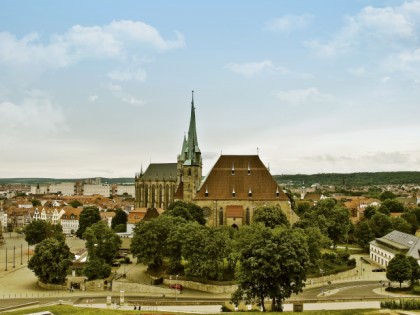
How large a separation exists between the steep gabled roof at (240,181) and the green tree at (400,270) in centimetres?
3765

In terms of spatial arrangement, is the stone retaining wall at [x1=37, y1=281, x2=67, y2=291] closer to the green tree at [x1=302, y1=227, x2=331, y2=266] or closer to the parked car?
the parked car

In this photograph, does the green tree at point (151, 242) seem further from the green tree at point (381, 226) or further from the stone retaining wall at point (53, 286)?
the green tree at point (381, 226)

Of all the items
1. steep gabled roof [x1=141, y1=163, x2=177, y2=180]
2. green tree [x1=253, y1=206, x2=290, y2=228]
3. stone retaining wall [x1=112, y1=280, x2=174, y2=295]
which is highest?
steep gabled roof [x1=141, y1=163, x2=177, y2=180]

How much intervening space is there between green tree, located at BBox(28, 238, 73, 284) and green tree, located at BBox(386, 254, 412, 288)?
125 feet

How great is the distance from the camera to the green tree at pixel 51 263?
6141cm

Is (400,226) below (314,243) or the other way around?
below

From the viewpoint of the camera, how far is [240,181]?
9362 cm

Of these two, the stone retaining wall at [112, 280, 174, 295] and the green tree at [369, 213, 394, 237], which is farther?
the green tree at [369, 213, 394, 237]

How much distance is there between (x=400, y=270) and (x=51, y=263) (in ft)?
133

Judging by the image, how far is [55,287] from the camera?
2410 inches

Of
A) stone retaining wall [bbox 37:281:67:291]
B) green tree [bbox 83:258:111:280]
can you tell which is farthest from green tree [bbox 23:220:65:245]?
green tree [bbox 83:258:111:280]

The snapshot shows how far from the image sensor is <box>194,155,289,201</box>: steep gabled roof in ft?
303

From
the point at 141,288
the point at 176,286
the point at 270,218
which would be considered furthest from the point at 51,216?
the point at 176,286

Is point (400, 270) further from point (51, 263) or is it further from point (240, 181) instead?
point (240, 181)
